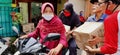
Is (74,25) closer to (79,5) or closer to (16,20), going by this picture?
(16,20)

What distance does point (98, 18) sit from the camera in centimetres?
403

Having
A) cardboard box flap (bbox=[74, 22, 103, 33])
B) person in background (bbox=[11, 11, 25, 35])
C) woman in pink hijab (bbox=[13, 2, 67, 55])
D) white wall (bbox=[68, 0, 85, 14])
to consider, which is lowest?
white wall (bbox=[68, 0, 85, 14])

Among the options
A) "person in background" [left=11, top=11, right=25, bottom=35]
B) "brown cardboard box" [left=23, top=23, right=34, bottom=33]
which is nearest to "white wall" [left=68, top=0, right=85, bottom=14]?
"brown cardboard box" [left=23, top=23, right=34, bottom=33]

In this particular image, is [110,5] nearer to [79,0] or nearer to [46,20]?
[46,20]

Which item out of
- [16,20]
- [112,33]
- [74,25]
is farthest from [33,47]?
[16,20]

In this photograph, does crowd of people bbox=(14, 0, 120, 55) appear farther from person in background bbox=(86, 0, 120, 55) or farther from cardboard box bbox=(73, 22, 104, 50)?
cardboard box bbox=(73, 22, 104, 50)

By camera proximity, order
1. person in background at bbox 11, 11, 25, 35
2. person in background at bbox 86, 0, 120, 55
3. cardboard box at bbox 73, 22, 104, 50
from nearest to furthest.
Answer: person in background at bbox 86, 0, 120, 55 < cardboard box at bbox 73, 22, 104, 50 < person in background at bbox 11, 11, 25, 35

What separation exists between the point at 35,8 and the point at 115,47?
11048 millimetres

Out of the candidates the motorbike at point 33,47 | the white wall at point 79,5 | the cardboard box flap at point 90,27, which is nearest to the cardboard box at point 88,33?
the cardboard box flap at point 90,27

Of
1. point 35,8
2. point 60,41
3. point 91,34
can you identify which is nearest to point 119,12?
point 91,34

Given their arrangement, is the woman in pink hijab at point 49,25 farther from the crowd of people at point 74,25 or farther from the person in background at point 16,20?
the person in background at point 16,20

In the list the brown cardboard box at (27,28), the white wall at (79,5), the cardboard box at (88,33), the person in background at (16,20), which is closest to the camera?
the cardboard box at (88,33)

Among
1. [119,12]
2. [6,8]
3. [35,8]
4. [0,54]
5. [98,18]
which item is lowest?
[35,8]

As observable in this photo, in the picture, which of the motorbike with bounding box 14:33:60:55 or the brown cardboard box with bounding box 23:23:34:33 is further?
the brown cardboard box with bounding box 23:23:34:33
